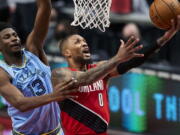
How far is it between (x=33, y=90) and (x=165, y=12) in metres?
1.79

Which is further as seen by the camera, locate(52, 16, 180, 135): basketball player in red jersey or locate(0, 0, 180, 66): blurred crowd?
locate(0, 0, 180, 66): blurred crowd

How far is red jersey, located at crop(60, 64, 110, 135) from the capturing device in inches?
312

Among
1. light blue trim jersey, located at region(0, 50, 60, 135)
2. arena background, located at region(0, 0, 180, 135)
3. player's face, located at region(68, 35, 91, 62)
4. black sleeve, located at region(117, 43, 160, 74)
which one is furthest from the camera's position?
arena background, located at region(0, 0, 180, 135)

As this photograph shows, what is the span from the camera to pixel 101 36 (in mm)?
12391

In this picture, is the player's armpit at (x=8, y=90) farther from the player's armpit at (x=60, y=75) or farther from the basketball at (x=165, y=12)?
the basketball at (x=165, y=12)

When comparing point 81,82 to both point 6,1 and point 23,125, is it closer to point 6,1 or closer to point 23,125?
point 23,125

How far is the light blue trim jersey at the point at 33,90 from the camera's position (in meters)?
7.50

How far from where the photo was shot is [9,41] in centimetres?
753

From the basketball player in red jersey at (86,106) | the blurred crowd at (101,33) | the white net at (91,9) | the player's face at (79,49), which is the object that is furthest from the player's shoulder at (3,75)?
the blurred crowd at (101,33)

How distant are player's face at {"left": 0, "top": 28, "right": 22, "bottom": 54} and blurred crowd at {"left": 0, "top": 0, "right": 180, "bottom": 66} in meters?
4.35

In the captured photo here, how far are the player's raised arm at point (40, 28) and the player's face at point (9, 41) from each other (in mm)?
274

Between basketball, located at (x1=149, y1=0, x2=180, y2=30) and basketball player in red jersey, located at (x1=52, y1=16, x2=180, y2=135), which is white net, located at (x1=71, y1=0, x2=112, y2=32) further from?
basketball, located at (x1=149, y1=0, x2=180, y2=30)

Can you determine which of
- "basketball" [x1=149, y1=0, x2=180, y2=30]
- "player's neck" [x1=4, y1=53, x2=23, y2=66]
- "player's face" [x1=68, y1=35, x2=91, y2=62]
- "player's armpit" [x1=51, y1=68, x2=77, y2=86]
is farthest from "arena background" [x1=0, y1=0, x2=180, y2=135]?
"player's neck" [x1=4, y1=53, x2=23, y2=66]

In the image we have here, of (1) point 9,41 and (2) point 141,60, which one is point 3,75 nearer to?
(1) point 9,41
